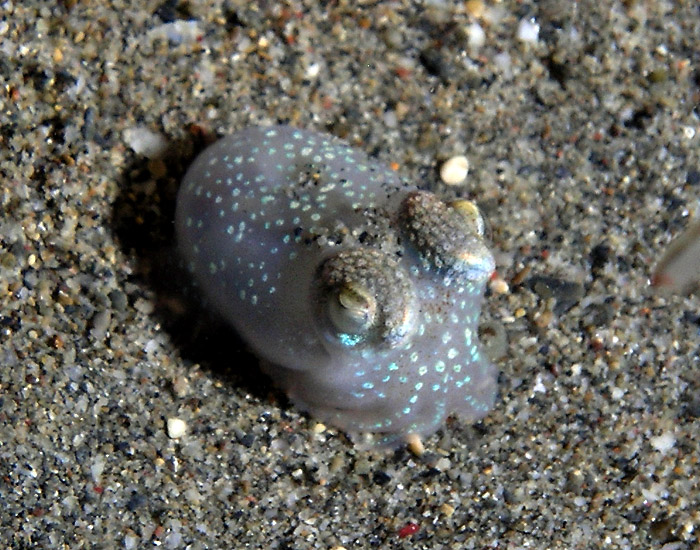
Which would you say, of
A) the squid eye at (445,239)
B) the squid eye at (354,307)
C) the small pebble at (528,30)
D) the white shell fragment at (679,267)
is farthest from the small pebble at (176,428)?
the small pebble at (528,30)

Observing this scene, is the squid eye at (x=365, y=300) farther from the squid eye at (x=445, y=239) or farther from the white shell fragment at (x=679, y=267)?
the white shell fragment at (x=679, y=267)

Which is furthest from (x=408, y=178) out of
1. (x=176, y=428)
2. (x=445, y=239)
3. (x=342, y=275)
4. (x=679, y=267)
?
(x=176, y=428)

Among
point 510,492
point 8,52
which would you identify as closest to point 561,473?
point 510,492

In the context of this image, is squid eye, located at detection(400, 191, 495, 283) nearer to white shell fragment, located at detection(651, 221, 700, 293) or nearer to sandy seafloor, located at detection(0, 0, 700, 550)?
sandy seafloor, located at detection(0, 0, 700, 550)

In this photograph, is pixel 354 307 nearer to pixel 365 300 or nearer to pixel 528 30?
pixel 365 300

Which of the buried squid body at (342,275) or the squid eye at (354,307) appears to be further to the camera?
the buried squid body at (342,275)

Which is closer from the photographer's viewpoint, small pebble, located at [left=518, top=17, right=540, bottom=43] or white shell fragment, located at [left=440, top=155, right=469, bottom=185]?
white shell fragment, located at [left=440, top=155, right=469, bottom=185]

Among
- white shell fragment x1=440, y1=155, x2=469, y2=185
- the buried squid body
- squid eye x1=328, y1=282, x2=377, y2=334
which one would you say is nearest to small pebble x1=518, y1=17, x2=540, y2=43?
white shell fragment x1=440, y1=155, x2=469, y2=185
